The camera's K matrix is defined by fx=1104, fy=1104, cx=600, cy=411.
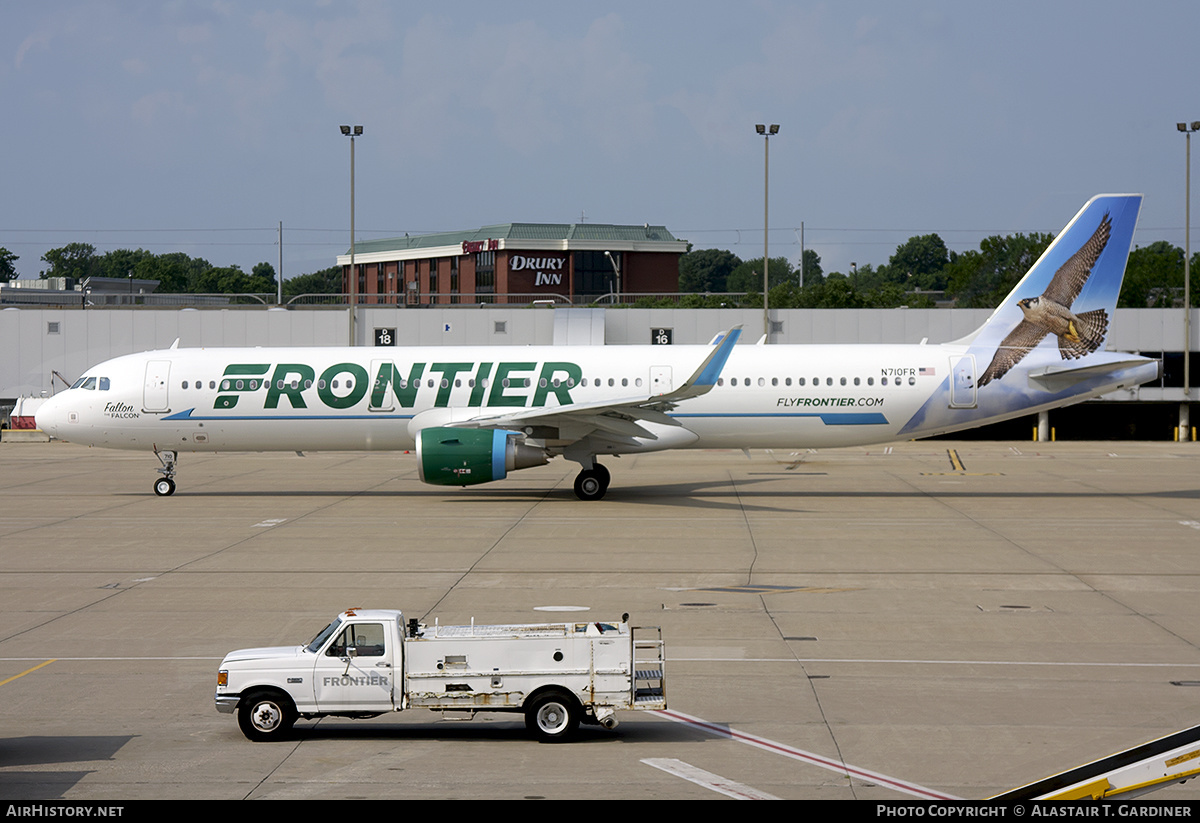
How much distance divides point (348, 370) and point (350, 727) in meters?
19.9

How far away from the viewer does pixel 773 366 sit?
30438 millimetres

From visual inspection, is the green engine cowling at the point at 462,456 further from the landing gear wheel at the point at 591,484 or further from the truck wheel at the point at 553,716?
the truck wheel at the point at 553,716

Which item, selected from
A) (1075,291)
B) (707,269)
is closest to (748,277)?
(707,269)

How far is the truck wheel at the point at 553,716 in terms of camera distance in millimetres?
10703

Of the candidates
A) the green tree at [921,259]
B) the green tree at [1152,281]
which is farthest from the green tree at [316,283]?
the green tree at [1152,281]

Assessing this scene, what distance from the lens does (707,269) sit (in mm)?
196375

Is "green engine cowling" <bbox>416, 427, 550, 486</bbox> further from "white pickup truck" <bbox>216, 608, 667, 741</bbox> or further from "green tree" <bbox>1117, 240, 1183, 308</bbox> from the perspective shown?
"green tree" <bbox>1117, 240, 1183, 308</bbox>

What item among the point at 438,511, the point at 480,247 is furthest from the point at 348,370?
the point at 480,247

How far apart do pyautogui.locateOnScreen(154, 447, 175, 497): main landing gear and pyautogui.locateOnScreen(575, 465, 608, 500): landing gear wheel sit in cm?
1176

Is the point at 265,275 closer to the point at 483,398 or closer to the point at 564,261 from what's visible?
the point at 564,261

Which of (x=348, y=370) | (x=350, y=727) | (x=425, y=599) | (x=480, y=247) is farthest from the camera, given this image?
(x=480, y=247)
